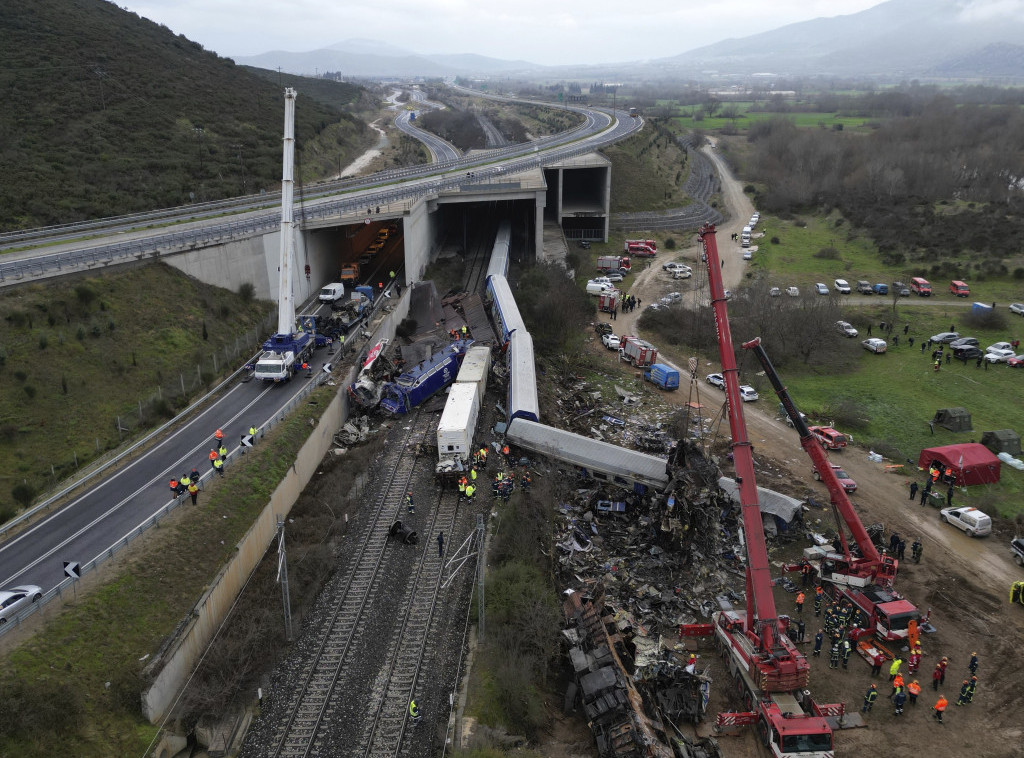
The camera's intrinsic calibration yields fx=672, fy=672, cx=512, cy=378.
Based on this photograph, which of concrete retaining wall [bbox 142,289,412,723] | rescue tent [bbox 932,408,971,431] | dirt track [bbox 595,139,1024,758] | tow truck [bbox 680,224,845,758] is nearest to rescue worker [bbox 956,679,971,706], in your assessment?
dirt track [bbox 595,139,1024,758]

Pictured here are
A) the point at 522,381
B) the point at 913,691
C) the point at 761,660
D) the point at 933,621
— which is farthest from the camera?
the point at 522,381

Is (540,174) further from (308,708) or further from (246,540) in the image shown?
(308,708)

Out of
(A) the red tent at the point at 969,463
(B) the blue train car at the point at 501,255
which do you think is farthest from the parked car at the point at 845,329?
(B) the blue train car at the point at 501,255

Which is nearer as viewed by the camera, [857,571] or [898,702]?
[898,702]

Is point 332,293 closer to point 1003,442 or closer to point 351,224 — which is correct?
point 351,224

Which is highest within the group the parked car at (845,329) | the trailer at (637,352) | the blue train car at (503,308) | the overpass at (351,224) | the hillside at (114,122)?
the hillside at (114,122)

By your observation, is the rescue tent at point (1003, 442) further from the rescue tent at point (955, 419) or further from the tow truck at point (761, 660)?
the tow truck at point (761, 660)

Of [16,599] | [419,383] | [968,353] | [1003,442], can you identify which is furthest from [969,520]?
[16,599]
